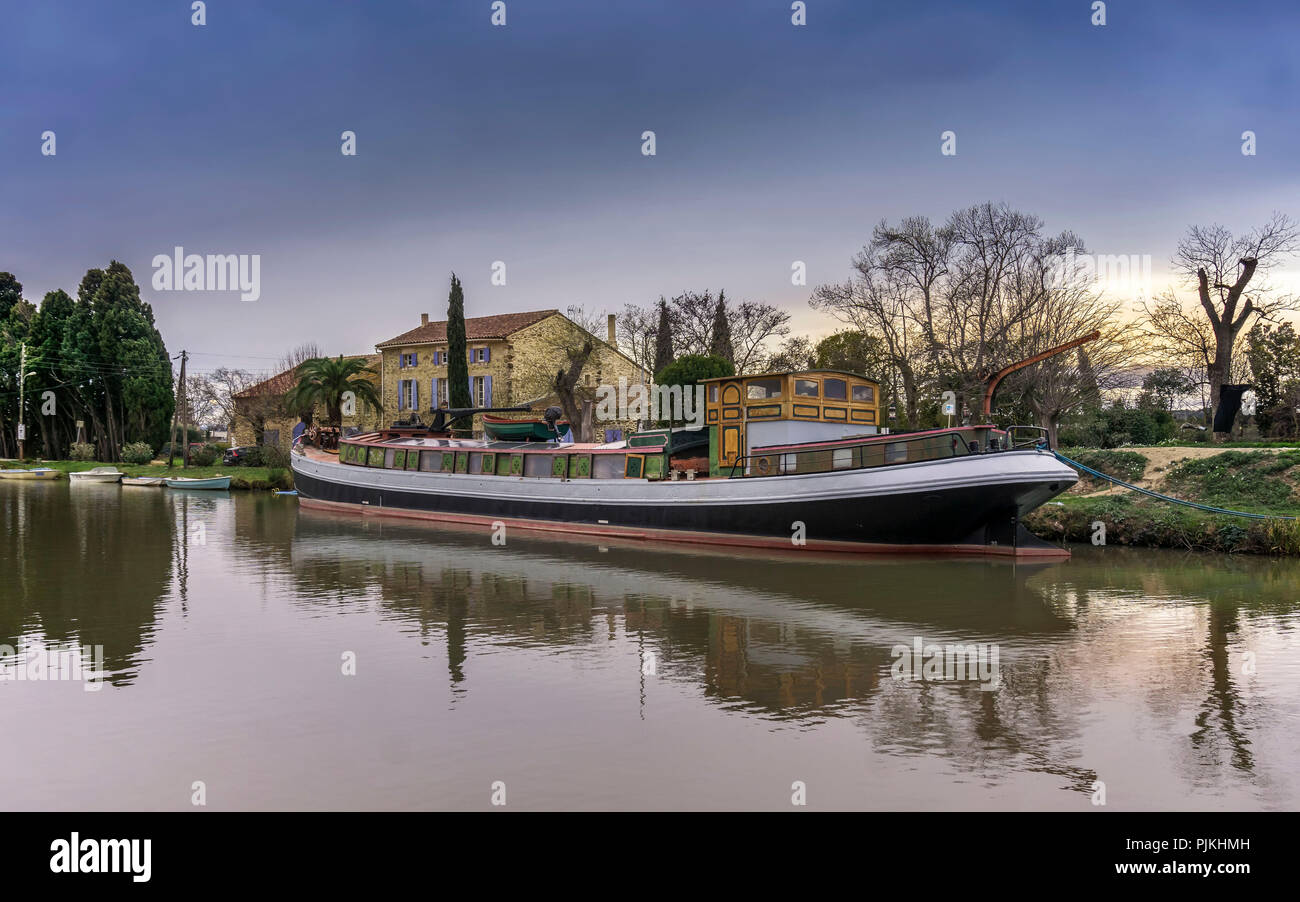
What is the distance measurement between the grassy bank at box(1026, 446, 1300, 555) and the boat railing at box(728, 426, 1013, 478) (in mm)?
4907

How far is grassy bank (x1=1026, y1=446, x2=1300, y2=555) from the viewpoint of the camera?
22109 mm

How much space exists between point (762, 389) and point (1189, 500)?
12.2 m

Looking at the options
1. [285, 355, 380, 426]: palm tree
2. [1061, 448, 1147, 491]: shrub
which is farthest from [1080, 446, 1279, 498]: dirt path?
[285, 355, 380, 426]: palm tree

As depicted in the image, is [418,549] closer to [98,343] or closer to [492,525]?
[492,525]

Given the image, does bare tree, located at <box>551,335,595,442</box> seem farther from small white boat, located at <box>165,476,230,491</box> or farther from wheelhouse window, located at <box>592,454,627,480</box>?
wheelhouse window, located at <box>592,454,627,480</box>

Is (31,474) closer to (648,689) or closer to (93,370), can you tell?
(93,370)

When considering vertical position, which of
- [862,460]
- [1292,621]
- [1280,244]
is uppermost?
[1280,244]

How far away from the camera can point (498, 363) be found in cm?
5594

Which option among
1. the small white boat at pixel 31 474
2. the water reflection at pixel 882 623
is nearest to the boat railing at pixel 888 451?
the water reflection at pixel 882 623

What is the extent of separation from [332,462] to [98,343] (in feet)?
121

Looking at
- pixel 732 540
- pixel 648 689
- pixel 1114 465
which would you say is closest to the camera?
pixel 648 689

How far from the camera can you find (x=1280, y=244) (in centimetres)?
3462

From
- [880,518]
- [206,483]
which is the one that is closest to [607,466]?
[880,518]
